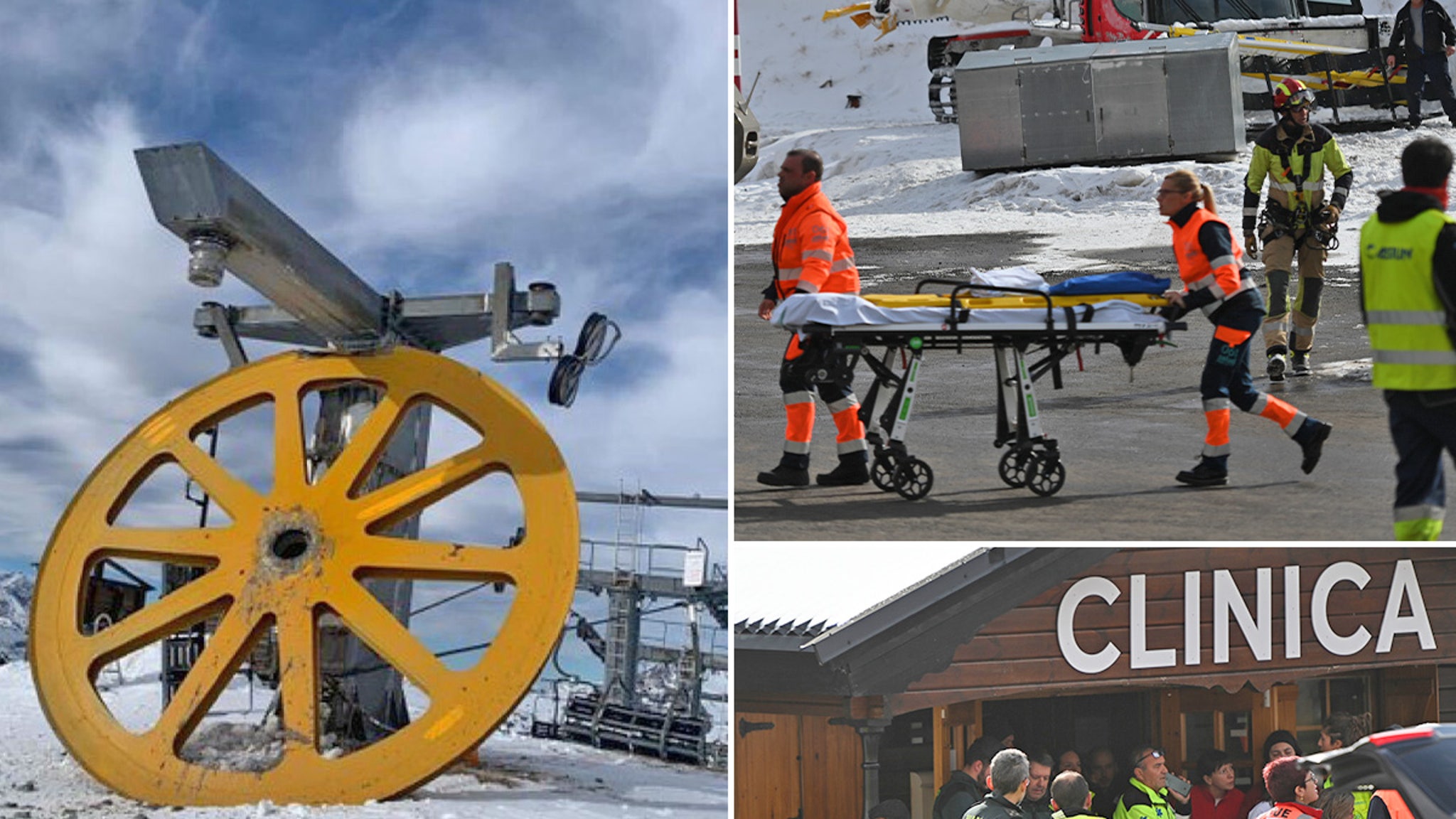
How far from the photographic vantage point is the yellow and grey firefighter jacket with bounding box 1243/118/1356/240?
8883mm

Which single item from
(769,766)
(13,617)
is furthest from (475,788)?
(13,617)

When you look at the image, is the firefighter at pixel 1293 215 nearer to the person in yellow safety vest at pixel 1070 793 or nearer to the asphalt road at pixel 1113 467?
the asphalt road at pixel 1113 467

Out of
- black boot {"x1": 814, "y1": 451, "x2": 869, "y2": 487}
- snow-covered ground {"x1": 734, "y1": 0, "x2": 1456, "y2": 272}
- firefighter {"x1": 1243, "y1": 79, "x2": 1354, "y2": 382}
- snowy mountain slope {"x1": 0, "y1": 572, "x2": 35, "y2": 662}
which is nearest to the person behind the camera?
black boot {"x1": 814, "y1": 451, "x2": 869, "y2": 487}

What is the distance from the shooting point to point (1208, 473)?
7.75 metres

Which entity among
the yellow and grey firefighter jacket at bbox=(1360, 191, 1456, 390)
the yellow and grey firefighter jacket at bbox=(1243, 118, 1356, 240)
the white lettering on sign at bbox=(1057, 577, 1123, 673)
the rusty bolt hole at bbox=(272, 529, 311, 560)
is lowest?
the white lettering on sign at bbox=(1057, 577, 1123, 673)

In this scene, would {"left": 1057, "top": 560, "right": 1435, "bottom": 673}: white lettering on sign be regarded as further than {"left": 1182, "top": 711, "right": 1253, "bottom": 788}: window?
No

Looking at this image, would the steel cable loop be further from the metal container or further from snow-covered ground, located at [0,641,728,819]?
the metal container

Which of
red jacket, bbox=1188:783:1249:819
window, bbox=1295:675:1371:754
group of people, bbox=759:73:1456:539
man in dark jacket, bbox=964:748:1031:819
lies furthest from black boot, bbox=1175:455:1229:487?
window, bbox=1295:675:1371:754

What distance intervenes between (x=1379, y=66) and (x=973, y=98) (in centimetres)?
429

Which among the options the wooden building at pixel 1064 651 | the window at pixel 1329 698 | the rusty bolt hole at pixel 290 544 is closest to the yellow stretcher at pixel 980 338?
the wooden building at pixel 1064 651

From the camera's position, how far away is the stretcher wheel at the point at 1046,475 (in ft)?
25.6

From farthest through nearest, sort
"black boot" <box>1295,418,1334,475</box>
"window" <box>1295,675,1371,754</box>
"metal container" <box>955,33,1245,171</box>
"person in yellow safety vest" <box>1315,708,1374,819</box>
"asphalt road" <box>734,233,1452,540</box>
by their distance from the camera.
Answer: "metal container" <box>955,33,1245,171</box> < "window" <box>1295,675,1371,754</box> < "person in yellow safety vest" <box>1315,708,1374,819</box> < "asphalt road" <box>734,233,1452,540</box> < "black boot" <box>1295,418,1334,475</box>

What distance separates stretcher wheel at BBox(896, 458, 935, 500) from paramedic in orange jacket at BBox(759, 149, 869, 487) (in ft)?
0.87

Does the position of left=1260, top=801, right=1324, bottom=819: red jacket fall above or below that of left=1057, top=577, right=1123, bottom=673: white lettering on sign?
below
